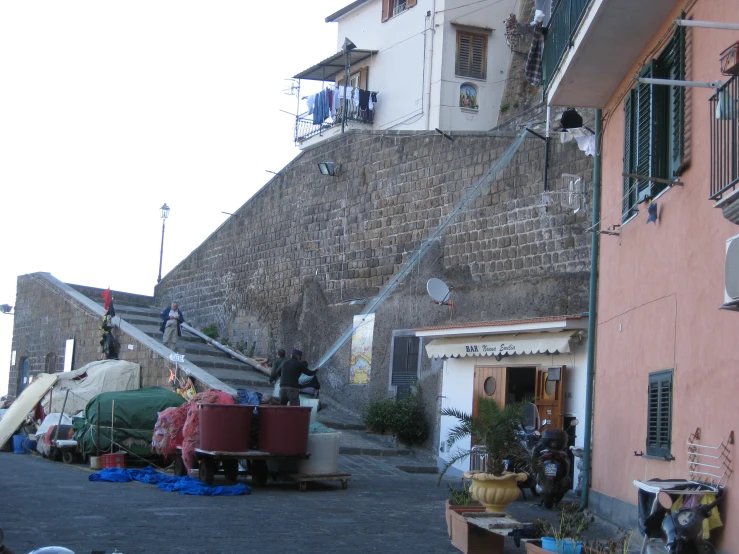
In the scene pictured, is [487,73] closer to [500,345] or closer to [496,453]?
[500,345]

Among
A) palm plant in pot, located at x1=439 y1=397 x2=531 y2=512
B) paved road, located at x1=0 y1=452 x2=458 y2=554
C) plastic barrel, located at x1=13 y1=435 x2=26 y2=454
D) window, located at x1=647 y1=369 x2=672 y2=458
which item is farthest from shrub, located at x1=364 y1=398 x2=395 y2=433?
window, located at x1=647 y1=369 x2=672 y2=458

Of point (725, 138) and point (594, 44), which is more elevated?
point (594, 44)

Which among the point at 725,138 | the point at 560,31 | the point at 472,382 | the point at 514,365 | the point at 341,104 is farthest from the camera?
the point at 341,104

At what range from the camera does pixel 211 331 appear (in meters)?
25.9

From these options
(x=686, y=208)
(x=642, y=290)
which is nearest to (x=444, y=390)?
(x=642, y=290)

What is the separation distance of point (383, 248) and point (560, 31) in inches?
381

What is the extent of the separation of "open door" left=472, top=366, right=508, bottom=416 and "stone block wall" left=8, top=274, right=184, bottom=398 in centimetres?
806

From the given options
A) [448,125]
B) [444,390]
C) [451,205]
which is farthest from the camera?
[448,125]

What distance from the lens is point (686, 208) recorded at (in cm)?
818

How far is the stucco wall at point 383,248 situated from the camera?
629 inches

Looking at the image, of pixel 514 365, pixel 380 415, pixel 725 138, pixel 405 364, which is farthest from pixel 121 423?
pixel 725 138

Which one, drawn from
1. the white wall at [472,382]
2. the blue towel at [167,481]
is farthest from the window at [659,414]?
the blue towel at [167,481]

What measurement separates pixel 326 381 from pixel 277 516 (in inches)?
429

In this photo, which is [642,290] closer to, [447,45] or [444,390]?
[444,390]
